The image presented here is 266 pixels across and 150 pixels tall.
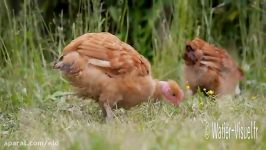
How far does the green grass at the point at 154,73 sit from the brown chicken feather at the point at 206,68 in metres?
0.28

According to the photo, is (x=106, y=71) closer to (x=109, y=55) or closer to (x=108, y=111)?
(x=109, y=55)

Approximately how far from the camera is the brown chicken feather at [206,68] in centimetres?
856

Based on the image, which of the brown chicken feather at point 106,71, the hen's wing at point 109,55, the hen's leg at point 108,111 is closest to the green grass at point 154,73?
the hen's leg at point 108,111

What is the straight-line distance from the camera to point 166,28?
9.95m

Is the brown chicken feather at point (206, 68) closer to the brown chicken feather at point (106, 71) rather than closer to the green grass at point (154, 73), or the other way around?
the green grass at point (154, 73)

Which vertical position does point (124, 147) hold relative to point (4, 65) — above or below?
above

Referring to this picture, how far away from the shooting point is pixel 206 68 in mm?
8562

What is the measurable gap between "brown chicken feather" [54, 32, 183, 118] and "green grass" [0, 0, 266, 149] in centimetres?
20

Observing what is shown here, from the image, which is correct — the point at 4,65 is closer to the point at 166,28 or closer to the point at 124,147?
the point at 166,28

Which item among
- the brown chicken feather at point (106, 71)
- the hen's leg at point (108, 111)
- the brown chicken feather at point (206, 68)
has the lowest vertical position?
the brown chicken feather at point (206, 68)

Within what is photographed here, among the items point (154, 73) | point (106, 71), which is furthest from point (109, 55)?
point (154, 73)

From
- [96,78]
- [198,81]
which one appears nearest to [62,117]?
[96,78]

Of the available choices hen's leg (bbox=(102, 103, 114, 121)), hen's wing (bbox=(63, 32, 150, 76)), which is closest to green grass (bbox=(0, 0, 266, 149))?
hen's leg (bbox=(102, 103, 114, 121))

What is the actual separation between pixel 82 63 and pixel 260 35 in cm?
371
